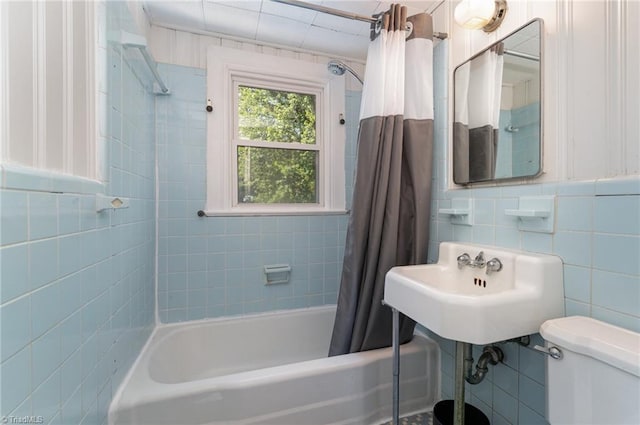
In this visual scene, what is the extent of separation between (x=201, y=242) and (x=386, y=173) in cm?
122

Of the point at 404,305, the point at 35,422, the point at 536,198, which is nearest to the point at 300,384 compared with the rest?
the point at 404,305

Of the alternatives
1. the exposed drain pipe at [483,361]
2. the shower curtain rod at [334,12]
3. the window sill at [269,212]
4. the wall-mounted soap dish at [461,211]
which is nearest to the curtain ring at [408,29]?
the shower curtain rod at [334,12]

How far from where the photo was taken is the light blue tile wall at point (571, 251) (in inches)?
29.1

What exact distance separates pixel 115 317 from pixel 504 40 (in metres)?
1.91

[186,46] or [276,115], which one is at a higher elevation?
[186,46]

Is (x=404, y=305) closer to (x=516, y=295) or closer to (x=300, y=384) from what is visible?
(x=516, y=295)

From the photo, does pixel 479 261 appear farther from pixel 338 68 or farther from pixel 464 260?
pixel 338 68

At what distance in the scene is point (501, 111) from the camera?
114cm

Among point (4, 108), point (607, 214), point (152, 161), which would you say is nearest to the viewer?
point (4, 108)

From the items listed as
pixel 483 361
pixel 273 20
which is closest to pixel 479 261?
pixel 483 361

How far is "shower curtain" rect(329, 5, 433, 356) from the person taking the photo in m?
1.37

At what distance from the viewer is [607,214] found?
0.78 m

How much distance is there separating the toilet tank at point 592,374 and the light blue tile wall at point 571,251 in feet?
0.33

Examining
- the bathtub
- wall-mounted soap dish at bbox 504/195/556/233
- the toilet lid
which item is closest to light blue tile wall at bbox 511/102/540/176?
wall-mounted soap dish at bbox 504/195/556/233
